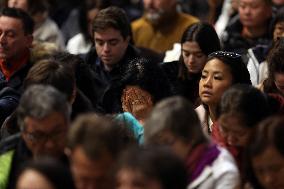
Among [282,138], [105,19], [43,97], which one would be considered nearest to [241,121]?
[282,138]

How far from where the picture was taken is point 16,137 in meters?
6.31

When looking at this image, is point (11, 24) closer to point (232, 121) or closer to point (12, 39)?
point (12, 39)

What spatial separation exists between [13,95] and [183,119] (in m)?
2.29

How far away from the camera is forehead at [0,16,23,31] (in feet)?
29.3

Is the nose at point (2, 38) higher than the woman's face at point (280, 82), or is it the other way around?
the woman's face at point (280, 82)

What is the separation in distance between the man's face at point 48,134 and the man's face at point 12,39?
2.75m

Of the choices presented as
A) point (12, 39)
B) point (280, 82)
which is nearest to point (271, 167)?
point (280, 82)

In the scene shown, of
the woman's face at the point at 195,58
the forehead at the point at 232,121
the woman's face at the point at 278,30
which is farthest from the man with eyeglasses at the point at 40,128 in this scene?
the woman's face at the point at 278,30

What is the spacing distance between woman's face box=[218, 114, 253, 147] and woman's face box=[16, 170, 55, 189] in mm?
1367

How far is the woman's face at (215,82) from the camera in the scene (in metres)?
7.28

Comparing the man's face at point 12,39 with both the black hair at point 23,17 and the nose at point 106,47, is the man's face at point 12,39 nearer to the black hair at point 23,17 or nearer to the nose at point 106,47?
the black hair at point 23,17

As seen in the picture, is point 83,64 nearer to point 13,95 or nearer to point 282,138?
point 13,95

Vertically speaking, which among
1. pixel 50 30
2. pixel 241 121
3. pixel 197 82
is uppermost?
pixel 241 121

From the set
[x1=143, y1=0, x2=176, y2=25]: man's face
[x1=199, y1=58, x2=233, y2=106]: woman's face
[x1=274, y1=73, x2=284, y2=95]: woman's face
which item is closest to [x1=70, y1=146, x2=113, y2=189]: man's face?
[x1=199, y1=58, x2=233, y2=106]: woman's face
